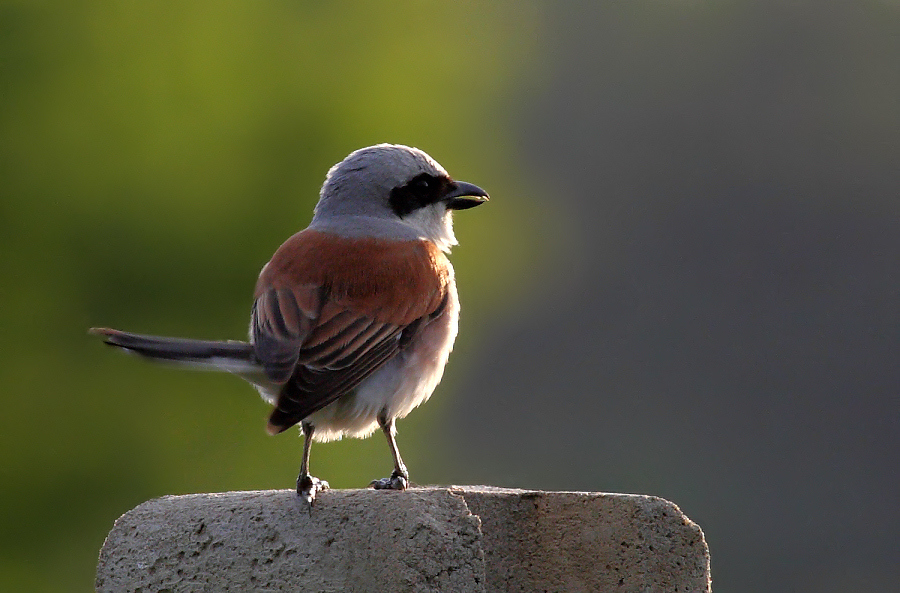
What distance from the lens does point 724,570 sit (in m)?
28.9

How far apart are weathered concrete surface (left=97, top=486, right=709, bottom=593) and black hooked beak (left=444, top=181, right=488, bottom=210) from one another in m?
2.11

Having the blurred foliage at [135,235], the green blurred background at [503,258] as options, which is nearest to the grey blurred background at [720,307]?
the green blurred background at [503,258]

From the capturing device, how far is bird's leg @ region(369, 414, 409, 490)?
4.50 meters

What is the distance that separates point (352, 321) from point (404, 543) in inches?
51.9

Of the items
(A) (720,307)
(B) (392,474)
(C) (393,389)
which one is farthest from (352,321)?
(A) (720,307)

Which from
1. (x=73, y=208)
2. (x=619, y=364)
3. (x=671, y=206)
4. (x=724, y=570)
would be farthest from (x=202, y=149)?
(x=671, y=206)

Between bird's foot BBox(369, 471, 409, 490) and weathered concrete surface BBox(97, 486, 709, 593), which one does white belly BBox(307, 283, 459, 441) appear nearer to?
bird's foot BBox(369, 471, 409, 490)

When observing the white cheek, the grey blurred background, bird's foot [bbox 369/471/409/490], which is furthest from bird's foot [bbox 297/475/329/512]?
the grey blurred background

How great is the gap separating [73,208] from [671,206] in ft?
137

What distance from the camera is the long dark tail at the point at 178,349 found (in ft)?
13.5

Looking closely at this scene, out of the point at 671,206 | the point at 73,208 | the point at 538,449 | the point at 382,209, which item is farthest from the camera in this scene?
the point at 671,206

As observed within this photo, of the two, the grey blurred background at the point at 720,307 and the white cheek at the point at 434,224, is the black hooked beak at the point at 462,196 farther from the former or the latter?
the grey blurred background at the point at 720,307

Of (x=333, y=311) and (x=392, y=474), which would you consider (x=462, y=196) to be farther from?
(x=392, y=474)

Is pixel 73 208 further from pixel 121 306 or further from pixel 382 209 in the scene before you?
pixel 382 209
